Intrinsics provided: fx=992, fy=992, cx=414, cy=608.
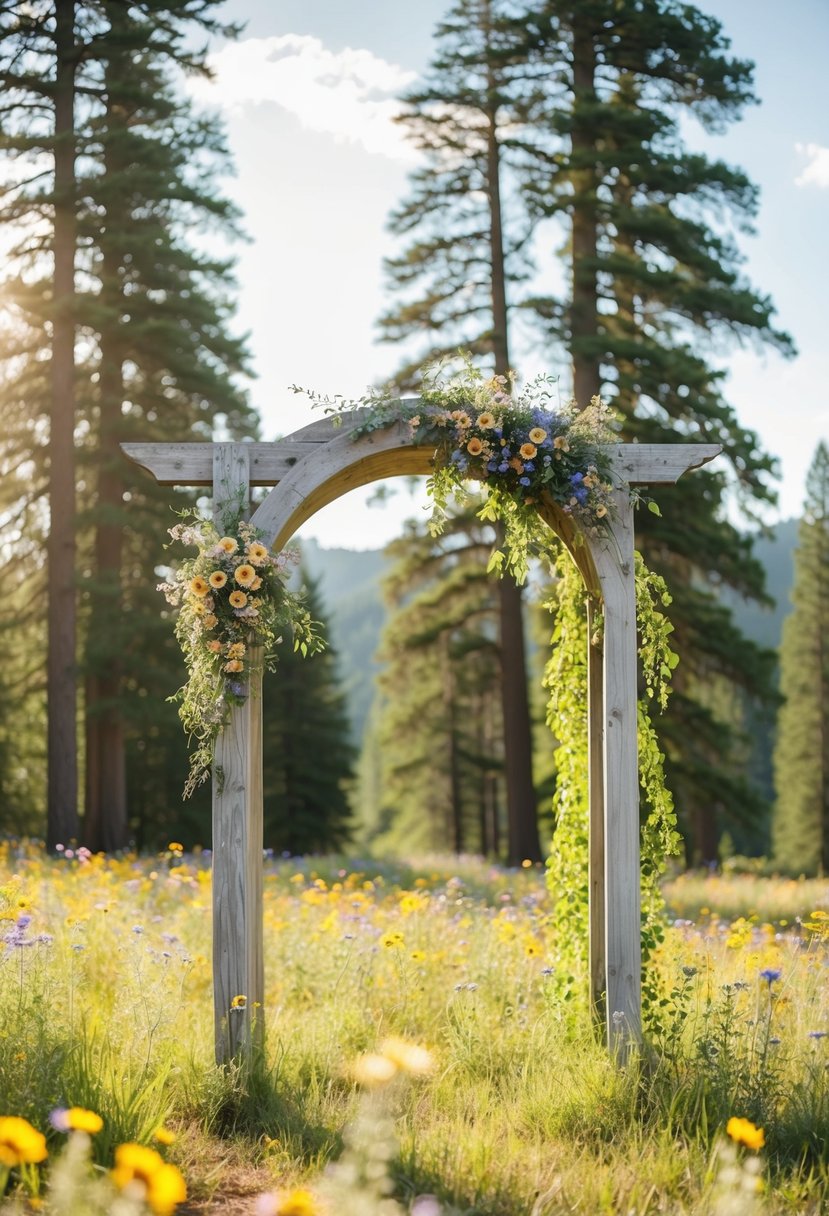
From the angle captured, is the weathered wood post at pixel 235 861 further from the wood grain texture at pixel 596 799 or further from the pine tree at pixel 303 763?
the pine tree at pixel 303 763

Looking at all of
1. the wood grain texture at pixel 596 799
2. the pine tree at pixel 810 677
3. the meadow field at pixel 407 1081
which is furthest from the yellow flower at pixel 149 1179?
the pine tree at pixel 810 677

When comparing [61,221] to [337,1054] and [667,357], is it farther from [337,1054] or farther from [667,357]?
[337,1054]

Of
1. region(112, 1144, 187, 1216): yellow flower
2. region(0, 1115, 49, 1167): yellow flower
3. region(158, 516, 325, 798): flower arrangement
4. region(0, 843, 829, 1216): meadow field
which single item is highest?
region(158, 516, 325, 798): flower arrangement

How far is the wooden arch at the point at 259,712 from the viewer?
14.1 ft

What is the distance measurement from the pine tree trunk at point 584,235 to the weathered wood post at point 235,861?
750 cm

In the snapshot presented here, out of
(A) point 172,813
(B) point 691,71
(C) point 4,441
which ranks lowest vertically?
(A) point 172,813

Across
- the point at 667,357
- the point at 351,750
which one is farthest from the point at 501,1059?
the point at 351,750

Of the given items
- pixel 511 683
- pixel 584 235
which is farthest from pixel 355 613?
pixel 584 235

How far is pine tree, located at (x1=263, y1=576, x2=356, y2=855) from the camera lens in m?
22.6

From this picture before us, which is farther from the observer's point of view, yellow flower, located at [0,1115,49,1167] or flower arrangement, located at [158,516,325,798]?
flower arrangement, located at [158,516,325,798]

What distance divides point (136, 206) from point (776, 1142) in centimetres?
1264

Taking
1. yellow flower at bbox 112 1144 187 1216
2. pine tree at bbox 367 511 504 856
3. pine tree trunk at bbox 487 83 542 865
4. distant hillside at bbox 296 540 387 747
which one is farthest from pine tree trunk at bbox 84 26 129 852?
distant hillside at bbox 296 540 387 747

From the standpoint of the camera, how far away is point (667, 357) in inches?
436

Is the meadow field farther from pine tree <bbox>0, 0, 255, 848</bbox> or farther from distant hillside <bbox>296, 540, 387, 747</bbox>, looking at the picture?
distant hillside <bbox>296, 540, 387, 747</bbox>
